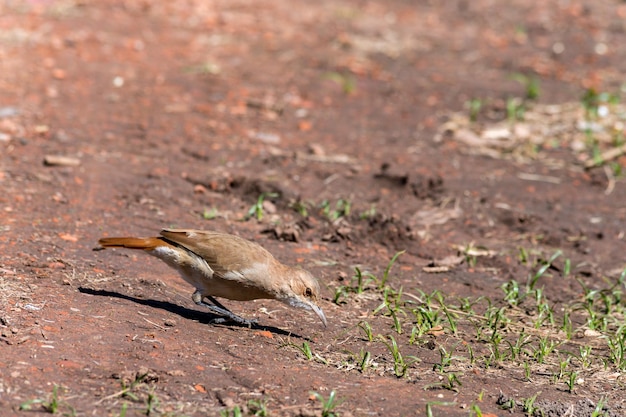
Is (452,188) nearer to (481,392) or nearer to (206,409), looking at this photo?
(481,392)

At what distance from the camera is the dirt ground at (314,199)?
4836 millimetres

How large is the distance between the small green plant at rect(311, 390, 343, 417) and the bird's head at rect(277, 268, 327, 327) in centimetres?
96

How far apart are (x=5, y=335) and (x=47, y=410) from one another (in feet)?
2.55

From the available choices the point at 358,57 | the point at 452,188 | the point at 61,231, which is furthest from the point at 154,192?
the point at 358,57

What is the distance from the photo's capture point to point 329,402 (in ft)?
14.5

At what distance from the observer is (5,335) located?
4.76m

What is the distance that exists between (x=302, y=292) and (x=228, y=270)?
0.46 metres

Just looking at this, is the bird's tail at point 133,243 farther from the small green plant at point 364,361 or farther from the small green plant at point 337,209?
the small green plant at point 337,209

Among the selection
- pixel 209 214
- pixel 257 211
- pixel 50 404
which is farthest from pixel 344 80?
pixel 50 404

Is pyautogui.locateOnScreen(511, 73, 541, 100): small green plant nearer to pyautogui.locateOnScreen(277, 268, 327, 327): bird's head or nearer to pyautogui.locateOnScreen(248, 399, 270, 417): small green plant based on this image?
pyautogui.locateOnScreen(277, 268, 327, 327): bird's head

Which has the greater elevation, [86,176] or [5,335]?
[5,335]

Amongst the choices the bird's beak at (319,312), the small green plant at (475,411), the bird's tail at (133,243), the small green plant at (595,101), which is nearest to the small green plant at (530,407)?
the small green plant at (475,411)

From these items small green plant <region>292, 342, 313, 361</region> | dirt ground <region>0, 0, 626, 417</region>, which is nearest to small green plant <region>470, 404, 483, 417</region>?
dirt ground <region>0, 0, 626, 417</region>

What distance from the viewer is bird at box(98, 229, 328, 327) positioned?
5488mm
